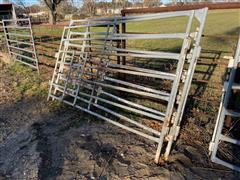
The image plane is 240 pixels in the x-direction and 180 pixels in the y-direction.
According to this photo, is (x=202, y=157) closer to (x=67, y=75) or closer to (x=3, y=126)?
(x=67, y=75)

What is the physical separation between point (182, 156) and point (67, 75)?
106 inches

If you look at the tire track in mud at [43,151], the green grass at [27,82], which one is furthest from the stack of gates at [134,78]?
the tire track in mud at [43,151]

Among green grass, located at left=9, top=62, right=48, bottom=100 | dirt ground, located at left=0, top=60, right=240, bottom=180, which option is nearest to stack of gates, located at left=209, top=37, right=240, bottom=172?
dirt ground, located at left=0, top=60, right=240, bottom=180

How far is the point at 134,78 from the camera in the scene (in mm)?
4566

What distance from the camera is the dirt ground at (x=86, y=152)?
247 cm

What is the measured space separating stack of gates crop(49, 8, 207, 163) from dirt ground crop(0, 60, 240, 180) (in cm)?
17

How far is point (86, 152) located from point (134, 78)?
2172mm

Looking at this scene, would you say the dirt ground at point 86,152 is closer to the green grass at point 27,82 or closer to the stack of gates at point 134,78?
the stack of gates at point 134,78

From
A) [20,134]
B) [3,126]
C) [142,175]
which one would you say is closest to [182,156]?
[142,175]

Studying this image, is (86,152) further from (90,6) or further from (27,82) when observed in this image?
(90,6)

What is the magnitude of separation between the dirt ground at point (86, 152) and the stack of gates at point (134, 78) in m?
0.17

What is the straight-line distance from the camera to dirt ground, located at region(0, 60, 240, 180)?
97.2 inches

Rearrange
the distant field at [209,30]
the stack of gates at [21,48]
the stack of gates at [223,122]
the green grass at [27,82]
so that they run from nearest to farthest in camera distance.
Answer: the stack of gates at [223,122]
the green grass at [27,82]
the stack of gates at [21,48]
the distant field at [209,30]

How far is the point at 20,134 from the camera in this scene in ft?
11.3
